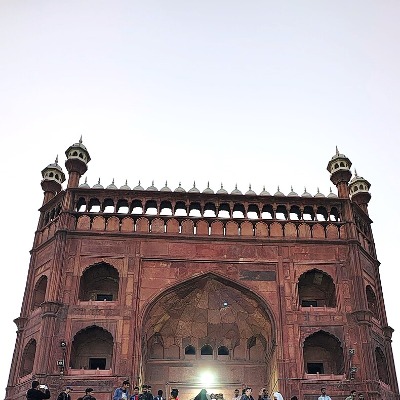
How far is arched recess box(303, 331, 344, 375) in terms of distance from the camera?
21.5 m

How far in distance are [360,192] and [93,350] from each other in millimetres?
13705

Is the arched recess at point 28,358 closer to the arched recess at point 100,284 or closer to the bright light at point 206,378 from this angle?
the arched recess at point 100,284

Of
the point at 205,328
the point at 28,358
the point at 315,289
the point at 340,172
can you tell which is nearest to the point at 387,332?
the point at 315,289

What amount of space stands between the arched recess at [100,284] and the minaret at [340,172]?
401 inches

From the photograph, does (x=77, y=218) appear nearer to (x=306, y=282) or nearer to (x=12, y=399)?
(x=12, y=399)

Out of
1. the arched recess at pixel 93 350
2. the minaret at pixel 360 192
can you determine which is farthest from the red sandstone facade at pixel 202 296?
the minaret at pixel 360 192

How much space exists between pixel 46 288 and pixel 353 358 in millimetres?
11582

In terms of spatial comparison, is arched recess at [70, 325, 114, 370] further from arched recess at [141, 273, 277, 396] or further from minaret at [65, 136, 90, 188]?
minaret at [65, 136, 90, 188]

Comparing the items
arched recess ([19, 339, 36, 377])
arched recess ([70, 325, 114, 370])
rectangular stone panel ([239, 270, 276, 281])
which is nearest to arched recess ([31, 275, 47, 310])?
arched recess ([19, 339, 36, 377])

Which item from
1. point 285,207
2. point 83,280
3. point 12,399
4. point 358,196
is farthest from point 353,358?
point 12,399

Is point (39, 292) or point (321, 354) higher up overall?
point (39, 292)

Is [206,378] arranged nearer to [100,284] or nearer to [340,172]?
[100,284]

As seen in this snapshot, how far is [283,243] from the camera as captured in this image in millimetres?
22953

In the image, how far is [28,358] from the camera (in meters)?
21.6
